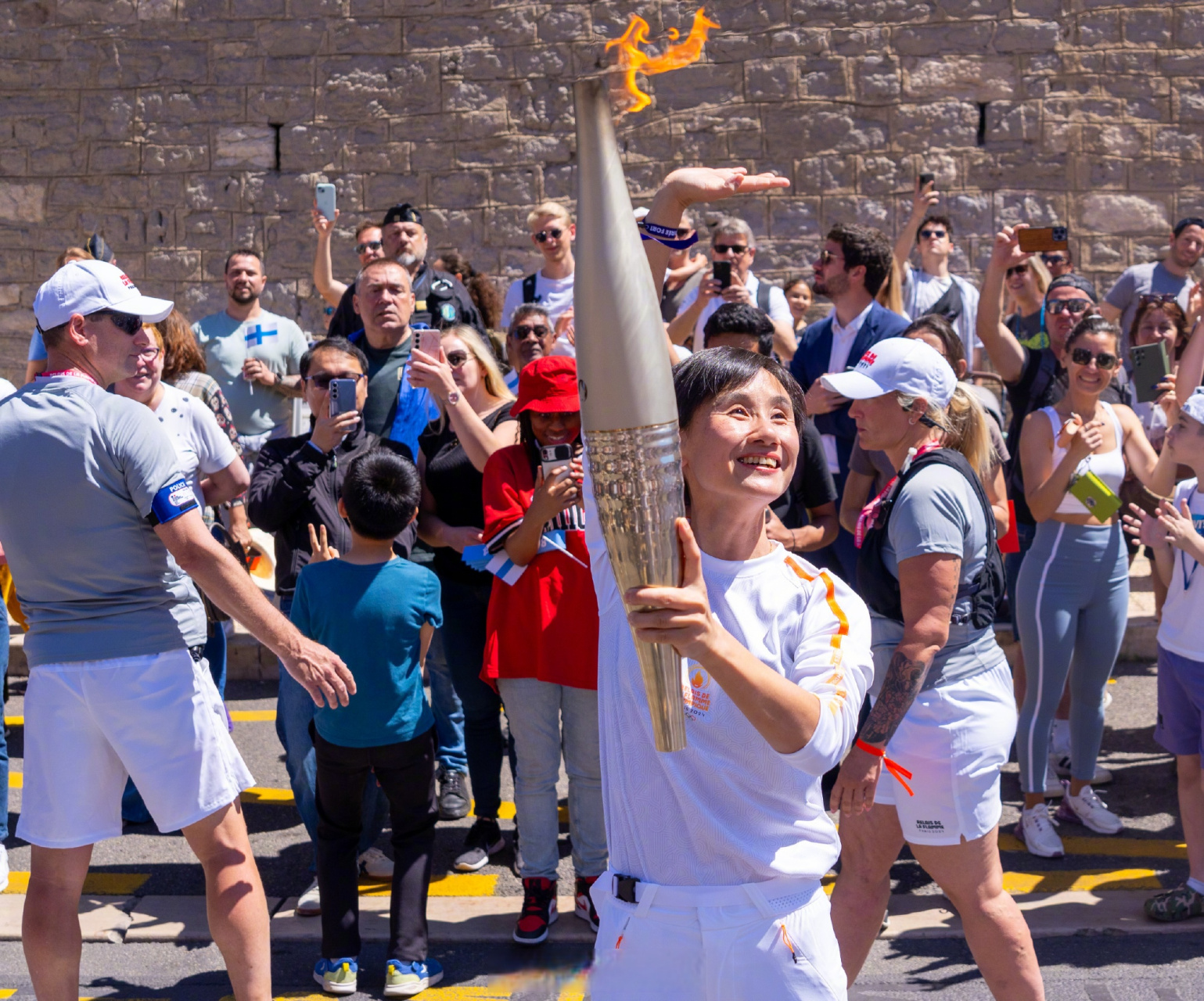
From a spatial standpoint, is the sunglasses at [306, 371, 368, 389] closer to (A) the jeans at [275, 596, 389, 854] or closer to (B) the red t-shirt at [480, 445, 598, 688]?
(B) the red t-shirt at [480, 445, 598, 688]

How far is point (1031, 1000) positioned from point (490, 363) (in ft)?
11.2

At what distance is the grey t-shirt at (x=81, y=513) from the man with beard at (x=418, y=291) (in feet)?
8.00

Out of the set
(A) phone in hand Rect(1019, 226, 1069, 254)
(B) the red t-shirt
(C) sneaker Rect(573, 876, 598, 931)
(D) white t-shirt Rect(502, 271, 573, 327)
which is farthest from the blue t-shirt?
(A) phone in hand Rect(1019, 226, 1069, 254)

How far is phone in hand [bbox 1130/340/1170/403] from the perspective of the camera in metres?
6.43

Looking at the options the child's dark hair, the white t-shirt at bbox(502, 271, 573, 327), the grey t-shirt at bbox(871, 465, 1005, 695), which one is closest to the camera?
the grey t-shirt at bbox(871, 465, 1005, 695)

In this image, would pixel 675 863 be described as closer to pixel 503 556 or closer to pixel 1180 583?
pixel 503 556

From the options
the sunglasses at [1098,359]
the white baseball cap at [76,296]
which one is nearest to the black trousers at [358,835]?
the white baseball cap at [76,296]

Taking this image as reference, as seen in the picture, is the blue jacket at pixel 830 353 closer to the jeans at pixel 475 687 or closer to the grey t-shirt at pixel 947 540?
the jeans at pixel 475 687

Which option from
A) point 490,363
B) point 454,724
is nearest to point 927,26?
point 490,363

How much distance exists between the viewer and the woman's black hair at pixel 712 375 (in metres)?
2.38

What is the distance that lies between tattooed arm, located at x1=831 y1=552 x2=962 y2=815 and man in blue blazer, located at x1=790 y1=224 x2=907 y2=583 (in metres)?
2.64

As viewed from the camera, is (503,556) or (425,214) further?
(425,214)

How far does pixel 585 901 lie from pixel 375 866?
98 centimetres

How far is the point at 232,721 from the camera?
6906 mm
